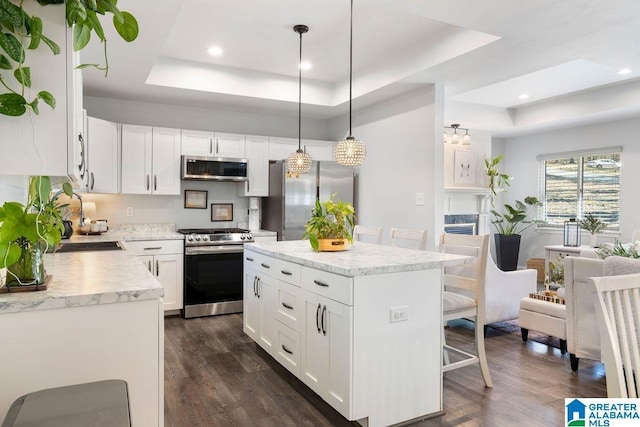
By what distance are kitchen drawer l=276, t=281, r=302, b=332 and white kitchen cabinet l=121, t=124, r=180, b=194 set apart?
98.1 inches

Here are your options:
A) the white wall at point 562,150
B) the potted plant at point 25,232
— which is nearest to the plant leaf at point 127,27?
the potted plant at point 25,232

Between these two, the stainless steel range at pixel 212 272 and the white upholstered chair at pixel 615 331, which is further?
the stainless steel range at pixel 212 272

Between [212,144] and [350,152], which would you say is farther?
[212,144]

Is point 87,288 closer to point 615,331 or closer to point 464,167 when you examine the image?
point 615,331

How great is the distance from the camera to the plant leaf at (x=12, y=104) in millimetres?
1146

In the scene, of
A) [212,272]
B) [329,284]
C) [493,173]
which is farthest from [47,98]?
[493,173]

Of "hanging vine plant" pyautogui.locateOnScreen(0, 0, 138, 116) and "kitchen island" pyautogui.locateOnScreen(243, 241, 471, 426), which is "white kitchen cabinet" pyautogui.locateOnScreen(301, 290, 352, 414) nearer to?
"kitchen island" pyautogui.locateOnScreen(243, 241, 471, 426)

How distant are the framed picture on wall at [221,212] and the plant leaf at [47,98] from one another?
423cm

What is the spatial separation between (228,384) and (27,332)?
177cm

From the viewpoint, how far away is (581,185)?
22.3ft

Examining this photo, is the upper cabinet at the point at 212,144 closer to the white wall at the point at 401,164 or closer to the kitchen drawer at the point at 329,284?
the white wall at the point at 401,164

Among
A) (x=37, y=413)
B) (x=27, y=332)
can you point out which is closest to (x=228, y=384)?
(x=27, y=332)

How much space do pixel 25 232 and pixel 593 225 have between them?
23.0 feet

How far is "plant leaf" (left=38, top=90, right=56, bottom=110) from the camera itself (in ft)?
3.92
